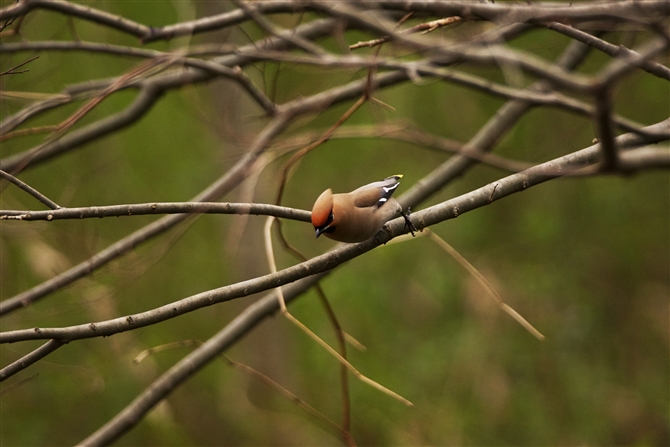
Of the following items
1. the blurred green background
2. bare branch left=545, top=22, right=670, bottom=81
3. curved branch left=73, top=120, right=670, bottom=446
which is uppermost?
bare branch left=545, top=22, right=670, bottom=81

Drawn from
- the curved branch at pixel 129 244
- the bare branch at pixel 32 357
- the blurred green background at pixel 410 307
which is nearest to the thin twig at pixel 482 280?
the curved branch at pixel 129 244

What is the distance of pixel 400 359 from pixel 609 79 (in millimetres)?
7623

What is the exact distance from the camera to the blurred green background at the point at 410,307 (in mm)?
7594

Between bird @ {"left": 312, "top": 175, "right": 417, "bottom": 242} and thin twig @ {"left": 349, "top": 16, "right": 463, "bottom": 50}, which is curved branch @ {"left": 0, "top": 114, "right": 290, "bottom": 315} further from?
thin twig @ {"left": 349, "top": 16, "right": 463, "bottom": 50}

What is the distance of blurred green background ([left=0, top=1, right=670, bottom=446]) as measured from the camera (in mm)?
7594

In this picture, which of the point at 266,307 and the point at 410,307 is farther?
the point at 410,307

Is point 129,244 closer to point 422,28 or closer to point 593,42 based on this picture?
point 422,28

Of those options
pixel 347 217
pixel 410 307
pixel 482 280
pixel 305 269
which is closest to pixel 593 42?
pixel 482 280

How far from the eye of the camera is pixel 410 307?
920 centimetres

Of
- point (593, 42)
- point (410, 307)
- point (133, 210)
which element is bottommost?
point (410, 307)

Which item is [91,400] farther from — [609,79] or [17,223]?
[609,79]

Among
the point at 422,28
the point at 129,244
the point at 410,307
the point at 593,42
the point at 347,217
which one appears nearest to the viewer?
the point at 593,42

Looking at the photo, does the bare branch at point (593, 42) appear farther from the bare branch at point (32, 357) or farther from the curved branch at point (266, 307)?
the bare branch at point (32, 357)

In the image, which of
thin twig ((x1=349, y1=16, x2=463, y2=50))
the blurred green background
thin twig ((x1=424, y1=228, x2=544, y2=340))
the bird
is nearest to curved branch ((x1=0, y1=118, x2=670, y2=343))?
the bird
